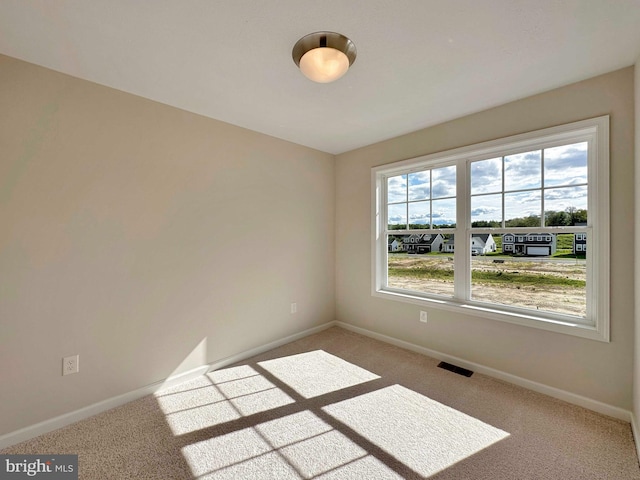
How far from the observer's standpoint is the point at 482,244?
8.96 ft

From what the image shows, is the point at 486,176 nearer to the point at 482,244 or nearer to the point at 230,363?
the point at 482,244

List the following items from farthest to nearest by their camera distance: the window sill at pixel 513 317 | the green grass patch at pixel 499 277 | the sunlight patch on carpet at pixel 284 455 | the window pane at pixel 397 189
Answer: the window pane at pixel 397 189, the green grass patch at pixel 499 277, the window sill at pixel 513 317, the sunlight patch on carpet at pixel 284 455

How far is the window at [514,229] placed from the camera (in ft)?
6.97

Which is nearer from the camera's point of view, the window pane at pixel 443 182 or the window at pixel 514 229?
the window at pixel 514 229

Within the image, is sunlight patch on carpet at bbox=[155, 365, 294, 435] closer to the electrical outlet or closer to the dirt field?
the electrical outlet

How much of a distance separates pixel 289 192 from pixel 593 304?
302 cm

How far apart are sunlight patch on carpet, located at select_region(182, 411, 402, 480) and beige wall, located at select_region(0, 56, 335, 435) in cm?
102

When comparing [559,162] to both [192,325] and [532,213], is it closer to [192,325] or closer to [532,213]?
[532,213]

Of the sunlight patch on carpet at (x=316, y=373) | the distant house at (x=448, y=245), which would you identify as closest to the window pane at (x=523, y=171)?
the distant house at (x=448, y=245)

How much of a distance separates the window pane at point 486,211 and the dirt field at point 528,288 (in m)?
0.35

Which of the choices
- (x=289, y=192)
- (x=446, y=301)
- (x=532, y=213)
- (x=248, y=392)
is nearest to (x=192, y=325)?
(x=248, y=392)

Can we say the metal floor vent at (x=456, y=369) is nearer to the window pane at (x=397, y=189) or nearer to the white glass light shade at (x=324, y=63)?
the window pane at (x=397, y=189)

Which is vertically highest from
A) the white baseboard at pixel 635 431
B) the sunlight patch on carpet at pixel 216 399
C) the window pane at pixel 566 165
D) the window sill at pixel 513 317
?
the window pane at pixel 566 165

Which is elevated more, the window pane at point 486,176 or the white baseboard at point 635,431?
the window pane at point 486,176
